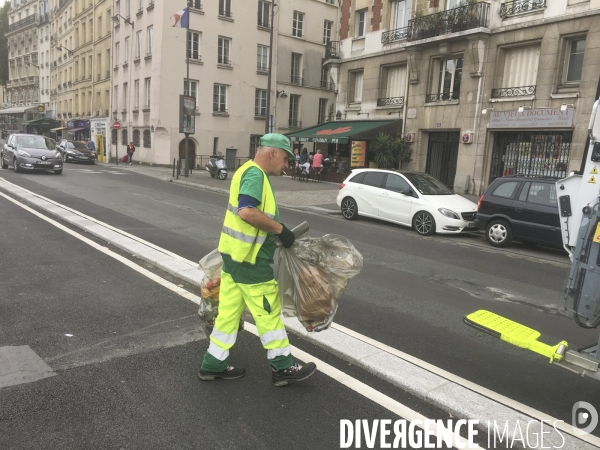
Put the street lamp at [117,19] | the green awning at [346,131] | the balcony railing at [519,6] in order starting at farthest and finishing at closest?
the street lamp at [117,19] < the green awning at [346,131] < the balcony railing at [519,6]

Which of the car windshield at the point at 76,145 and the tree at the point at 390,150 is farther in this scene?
the car windshield at the point at 76,145

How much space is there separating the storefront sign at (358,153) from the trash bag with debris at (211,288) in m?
20.4

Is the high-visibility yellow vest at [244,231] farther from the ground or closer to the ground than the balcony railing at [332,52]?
closer to the ground

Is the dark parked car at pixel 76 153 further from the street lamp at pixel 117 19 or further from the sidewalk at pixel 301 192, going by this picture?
the street lamp at pixel 117 19

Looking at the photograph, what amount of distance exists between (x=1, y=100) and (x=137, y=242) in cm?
9914

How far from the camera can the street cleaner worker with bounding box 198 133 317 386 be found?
331 cm

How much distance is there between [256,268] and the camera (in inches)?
133

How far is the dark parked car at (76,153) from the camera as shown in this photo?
106 ft

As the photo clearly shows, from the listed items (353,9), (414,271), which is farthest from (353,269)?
(353,9)

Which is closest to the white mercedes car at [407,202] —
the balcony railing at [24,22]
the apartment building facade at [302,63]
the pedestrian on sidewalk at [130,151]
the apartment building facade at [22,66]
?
the apartment building facade at [302,63]

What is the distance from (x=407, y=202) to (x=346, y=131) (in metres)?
12.1

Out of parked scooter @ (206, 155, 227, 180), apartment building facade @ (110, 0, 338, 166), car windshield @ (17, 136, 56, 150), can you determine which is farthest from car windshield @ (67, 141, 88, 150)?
parked scooter @ (206, 155, 227, 180)

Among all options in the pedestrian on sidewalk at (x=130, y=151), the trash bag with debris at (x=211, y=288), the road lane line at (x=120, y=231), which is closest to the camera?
the trash bag with debris at (x=211, y=288)

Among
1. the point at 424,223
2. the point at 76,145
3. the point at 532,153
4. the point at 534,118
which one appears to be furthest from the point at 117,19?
the point at 424,223
